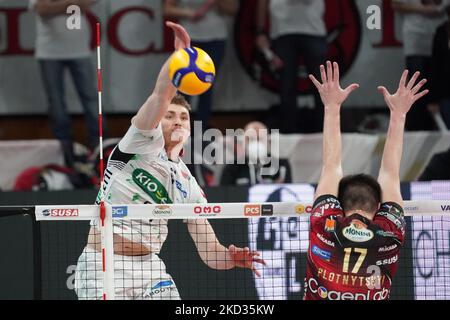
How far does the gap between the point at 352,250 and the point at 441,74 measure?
7157 millimetres

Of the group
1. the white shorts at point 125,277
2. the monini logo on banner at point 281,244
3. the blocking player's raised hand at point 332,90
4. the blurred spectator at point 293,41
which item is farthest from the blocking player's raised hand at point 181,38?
the blurred spectator at point 293,41

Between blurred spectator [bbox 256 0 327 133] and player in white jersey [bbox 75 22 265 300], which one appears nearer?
player in white jersey [bbox 75 22 265 300]

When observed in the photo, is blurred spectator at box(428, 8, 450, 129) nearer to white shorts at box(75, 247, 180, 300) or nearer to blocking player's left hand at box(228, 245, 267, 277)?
blocking player's left hand at box(228, 245, 267, 277)

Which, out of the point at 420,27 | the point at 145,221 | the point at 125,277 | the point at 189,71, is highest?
the point at 420,27

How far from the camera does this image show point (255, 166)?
1304 cm

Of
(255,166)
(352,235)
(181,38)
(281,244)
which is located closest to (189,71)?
(181,38)

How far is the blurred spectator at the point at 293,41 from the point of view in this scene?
1340 centimetres

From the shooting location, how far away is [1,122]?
1429 cm

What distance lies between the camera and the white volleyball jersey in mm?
8148

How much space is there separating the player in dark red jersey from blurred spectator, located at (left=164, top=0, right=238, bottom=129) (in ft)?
20.4

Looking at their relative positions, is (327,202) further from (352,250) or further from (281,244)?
Result: (281,244)

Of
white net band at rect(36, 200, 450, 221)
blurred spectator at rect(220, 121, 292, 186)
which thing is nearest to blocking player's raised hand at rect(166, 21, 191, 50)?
white net band at rect(36, 200, 450, 221)

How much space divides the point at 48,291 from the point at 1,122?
11.1 feet
